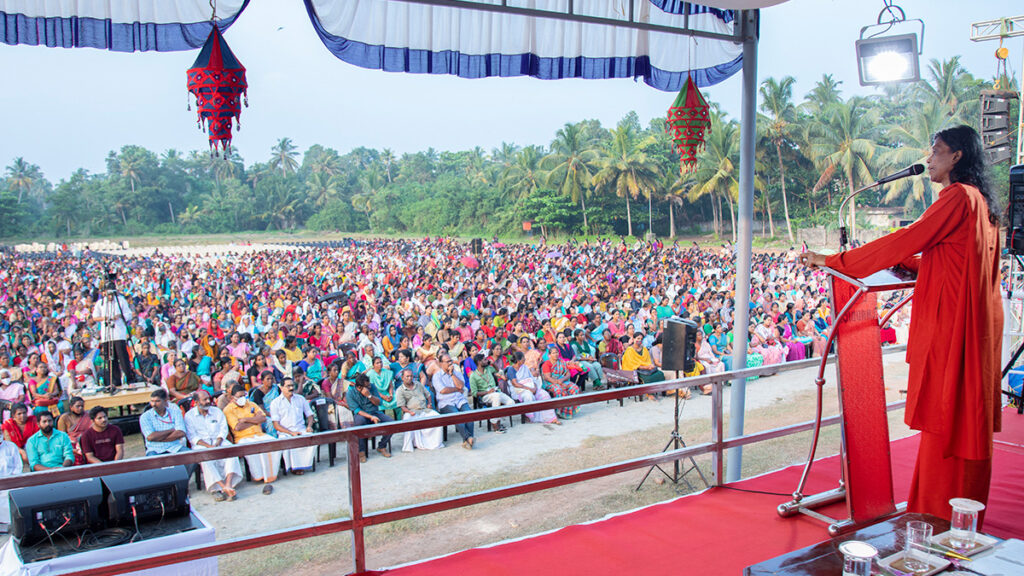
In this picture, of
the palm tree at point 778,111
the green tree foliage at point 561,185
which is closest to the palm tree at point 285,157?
the green tree foliage at point 561,185

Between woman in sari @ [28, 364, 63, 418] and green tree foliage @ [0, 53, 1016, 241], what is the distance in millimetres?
16382

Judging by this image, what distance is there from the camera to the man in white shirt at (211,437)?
515 centimetres

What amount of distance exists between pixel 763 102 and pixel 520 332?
19690 mm

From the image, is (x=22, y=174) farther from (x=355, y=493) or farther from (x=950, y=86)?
(x=950, y=86)

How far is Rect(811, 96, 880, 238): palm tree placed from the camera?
22484 millimetres

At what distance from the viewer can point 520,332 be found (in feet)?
27.8

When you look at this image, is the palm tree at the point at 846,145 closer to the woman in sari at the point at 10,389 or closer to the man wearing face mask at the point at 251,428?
the man wearing face mask at the point at 251,428

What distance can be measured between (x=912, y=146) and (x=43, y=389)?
81.3ft

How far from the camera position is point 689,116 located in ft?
12.5

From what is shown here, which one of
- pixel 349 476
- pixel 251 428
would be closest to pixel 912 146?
pixel 251 428

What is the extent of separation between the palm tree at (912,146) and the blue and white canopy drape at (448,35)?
20817 millimetres

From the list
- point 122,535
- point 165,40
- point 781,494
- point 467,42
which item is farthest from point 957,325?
point 122,535

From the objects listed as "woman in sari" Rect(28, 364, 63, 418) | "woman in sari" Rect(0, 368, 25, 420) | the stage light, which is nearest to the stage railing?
the stage light

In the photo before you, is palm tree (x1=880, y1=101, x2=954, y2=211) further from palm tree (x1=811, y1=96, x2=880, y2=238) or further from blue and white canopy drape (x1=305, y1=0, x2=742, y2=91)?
blue and white canopy drape (x1=305, y1=0, x2=742, y2=91)
